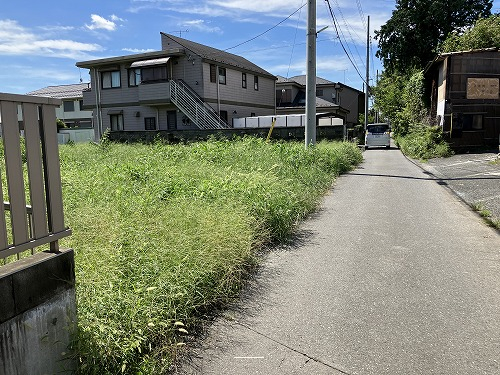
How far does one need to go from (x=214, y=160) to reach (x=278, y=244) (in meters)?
4.89

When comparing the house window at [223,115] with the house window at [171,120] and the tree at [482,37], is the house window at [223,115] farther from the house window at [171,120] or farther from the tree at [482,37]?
the tree at [482,37]

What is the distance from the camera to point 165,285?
314 centimetres

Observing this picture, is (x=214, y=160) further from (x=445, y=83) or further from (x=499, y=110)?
(x=499, y=110)

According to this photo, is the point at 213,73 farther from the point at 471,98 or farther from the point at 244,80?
A: the point at 471,98

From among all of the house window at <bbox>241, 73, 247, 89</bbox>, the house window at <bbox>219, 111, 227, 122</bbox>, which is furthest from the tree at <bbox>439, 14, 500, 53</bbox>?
the house window at <bbox>219, 111, 227, 122</bbox>

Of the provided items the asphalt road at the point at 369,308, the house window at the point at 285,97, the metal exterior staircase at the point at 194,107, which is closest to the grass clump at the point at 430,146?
the metal exterior staircase at the point at 194,107

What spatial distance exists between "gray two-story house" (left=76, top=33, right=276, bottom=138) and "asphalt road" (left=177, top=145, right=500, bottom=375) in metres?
20.2

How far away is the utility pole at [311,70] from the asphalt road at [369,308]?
7211 mm

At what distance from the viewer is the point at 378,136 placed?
27906 millimetres

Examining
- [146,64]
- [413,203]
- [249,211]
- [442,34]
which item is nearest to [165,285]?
[249,211]

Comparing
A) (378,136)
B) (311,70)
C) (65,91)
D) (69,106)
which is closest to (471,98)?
(378,136)

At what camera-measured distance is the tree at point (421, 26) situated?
30.5 m

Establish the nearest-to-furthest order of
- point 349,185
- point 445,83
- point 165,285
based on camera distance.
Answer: point 165,285 < point 349,185 < point 445,83

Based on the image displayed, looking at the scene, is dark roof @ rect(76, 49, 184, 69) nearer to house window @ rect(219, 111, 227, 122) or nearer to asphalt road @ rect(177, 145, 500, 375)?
house window @ rect(219, 111, 227, 122)
